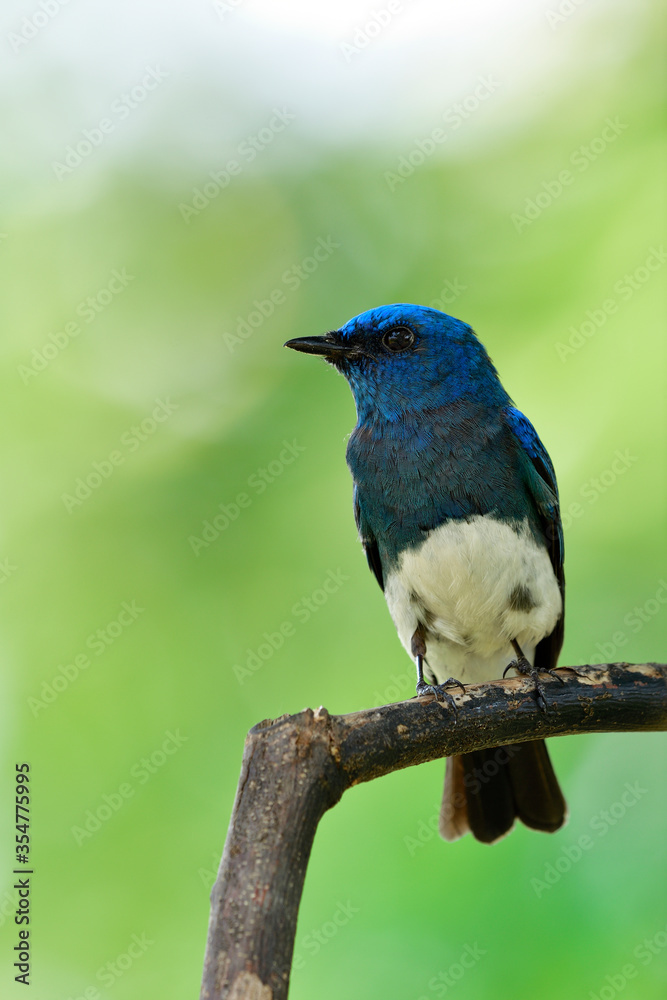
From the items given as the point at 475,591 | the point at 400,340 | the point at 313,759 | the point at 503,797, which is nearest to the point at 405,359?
the point at 400,340

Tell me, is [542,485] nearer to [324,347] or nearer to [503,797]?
[324,347]

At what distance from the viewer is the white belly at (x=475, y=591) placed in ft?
13.2

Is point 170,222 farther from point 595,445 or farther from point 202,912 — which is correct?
point 202,912

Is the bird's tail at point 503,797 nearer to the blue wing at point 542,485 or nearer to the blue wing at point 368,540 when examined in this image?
the blue wing at point 542,485

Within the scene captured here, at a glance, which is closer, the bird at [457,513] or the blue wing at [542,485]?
the bird at [457,513]

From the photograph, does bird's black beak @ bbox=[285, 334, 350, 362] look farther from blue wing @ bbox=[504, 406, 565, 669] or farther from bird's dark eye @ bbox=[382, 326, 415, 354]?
blue wing @ bbox=[504, 406, 565, 669]

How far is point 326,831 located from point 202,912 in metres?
0.76

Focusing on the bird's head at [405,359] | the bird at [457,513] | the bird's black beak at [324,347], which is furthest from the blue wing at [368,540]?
the bird's black beak at [324,347]

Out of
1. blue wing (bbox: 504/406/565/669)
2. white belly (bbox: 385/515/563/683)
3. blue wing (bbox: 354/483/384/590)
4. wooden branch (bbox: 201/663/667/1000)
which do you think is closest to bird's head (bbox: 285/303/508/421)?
blue wing (bbox: 504/406/565/669)

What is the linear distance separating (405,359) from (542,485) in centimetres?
87

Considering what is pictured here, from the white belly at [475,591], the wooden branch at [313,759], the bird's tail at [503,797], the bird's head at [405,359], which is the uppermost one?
the bird's head at [405,359]

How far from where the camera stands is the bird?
13.3ft


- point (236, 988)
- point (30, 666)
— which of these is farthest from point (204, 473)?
point (236, 988)

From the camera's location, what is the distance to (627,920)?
4512 mm
